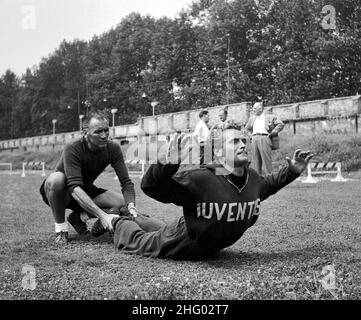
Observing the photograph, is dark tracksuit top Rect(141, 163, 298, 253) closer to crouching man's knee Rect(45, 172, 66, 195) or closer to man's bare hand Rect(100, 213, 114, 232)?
man's bare hand Rect(100, 213, 114, 232)

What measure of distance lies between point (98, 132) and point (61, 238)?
1385 mm

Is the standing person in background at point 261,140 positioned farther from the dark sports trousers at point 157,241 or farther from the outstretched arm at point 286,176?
the outstretched arm at point 286,176

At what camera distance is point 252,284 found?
4125 mm

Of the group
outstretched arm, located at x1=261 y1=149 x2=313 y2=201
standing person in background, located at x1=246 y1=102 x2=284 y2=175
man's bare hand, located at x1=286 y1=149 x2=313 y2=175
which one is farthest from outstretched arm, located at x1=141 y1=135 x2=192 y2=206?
standing person in background, located at x1=246 y1=102 x2=284 y2=175

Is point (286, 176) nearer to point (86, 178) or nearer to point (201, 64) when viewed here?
point (86, 178)

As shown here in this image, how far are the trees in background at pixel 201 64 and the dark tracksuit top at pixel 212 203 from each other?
4279 centimetres

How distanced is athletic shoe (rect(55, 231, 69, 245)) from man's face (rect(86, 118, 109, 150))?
1187 millimetres

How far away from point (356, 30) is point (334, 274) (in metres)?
43.8

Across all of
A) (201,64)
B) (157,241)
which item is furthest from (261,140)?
(201,64)

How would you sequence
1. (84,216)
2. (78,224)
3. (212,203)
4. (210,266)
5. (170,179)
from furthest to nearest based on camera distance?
(78,224) < (84,216) < (210,266) < (212,203) < (170,179)

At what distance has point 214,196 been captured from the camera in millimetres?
4832
